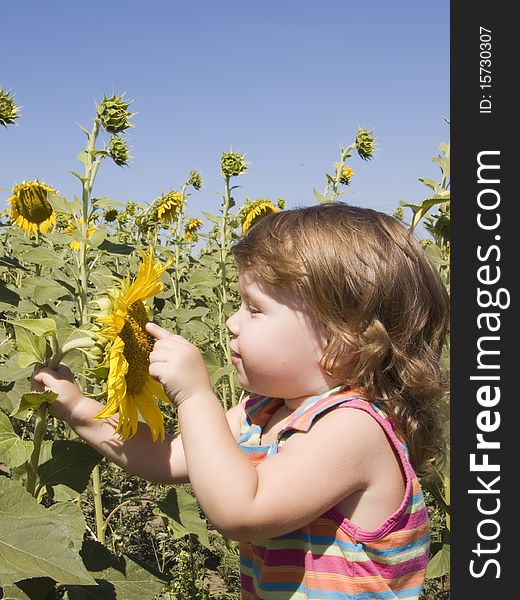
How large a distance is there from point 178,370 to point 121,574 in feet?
1.80

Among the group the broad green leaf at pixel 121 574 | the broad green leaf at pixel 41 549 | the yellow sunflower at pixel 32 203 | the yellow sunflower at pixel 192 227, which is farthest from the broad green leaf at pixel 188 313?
the yellow sunflower at pixel 192 227

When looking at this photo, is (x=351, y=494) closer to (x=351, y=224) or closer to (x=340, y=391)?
(x=340, y=391)

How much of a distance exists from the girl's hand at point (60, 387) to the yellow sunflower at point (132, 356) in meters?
0.10

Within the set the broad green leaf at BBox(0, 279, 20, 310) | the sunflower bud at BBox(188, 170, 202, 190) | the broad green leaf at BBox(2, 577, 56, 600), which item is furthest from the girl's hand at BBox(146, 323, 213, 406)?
the sunflower bud at BBox(188, 170, 202, 190)

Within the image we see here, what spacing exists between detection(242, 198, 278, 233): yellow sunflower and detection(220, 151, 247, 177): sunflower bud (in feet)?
1.05

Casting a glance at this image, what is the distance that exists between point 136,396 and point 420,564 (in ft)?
1.82

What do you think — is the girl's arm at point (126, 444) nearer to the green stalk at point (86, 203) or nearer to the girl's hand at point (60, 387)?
the girl's hand at point (60, 387)

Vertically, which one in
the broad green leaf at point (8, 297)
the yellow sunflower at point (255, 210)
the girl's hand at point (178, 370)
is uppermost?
the yellow sunflower at point (255, 210)

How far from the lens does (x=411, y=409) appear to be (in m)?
1.41

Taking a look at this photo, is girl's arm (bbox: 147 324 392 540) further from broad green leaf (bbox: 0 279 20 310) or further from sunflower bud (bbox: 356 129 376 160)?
sunflower bud (bbox: 356 129 376 160)

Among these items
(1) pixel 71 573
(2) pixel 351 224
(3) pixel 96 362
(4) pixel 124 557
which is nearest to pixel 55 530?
(1) pixel 71 573

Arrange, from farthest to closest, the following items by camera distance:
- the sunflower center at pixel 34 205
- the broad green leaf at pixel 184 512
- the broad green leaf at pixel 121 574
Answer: the sunflower center at pixel 34 205, the broad green leaf at pixel 184 512, the broad green leaf at pixel 121 574

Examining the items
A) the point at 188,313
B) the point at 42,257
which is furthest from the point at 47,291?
the point at 188,313

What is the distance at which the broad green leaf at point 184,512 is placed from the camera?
176cm
